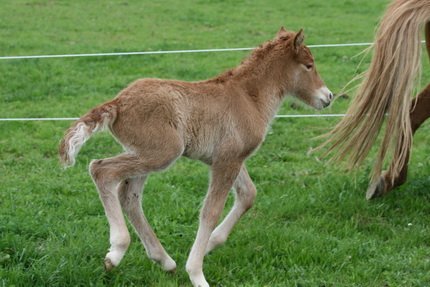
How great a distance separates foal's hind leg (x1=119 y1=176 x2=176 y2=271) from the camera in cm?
434

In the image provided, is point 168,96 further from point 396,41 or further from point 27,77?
point 27,77

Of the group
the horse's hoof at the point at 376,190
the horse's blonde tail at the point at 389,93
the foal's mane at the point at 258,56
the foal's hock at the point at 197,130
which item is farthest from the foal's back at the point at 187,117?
the horse's hoof at the point at 376,190

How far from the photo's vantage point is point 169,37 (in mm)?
14039

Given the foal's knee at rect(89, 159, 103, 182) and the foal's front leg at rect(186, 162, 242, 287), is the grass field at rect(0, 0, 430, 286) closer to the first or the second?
the foal's front leg at rect(186, 162, 242, 287)

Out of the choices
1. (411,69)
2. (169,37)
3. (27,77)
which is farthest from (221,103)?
(169,37)

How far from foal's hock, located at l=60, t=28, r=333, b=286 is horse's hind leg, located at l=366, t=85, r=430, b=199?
3.78ft

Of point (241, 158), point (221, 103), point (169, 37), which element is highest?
point (221, 103)

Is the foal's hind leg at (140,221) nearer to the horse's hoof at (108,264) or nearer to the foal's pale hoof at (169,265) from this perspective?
the foal's pale hoof at (169,265)

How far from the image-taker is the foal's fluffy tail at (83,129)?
149 inches

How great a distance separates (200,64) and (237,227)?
20.7 ft

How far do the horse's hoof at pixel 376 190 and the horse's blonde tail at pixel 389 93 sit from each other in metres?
0.46

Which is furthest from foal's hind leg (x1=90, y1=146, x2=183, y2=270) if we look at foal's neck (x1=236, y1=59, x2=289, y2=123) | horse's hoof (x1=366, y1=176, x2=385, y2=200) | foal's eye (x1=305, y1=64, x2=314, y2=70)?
horse's hoof (x1=366, y1=176, x2=385, y2=200)

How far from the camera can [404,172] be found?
19.2ft

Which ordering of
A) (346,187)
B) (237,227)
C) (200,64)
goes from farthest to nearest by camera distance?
(200,64), (346,187), (237,227)
